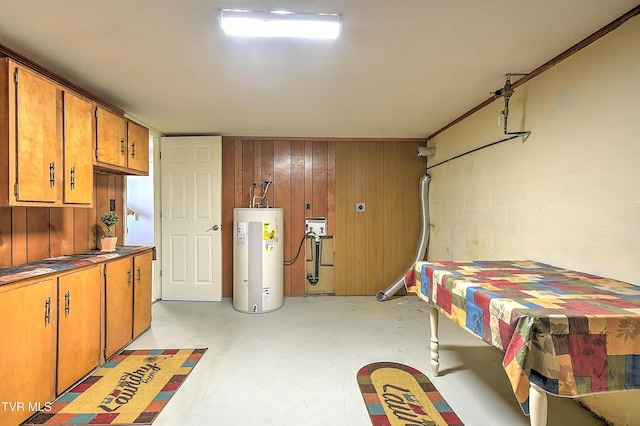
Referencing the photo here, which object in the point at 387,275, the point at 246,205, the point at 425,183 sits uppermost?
the point at 425,183

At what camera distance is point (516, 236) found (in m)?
2.44

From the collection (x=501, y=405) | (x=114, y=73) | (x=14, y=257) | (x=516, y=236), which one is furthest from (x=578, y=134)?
(x=14, y=257)

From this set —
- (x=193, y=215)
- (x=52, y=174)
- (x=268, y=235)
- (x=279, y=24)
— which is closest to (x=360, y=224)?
(x=268, y=235)

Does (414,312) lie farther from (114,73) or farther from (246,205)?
(114,73)

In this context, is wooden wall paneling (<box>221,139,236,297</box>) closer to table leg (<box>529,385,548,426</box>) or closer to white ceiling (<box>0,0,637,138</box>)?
white ceiling (<box>0,0,637,138</box>)

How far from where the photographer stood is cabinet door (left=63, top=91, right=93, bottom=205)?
2.11 meters

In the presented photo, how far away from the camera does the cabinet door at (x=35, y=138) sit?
1.76 meters

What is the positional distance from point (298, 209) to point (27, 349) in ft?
10.1

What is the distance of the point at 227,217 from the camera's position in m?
4.26

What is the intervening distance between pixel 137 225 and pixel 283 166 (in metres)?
3.52

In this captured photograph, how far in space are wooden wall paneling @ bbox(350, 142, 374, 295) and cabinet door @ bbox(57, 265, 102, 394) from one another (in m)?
3.05

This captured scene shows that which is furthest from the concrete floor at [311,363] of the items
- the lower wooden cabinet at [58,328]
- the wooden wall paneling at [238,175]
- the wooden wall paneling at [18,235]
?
the wooden wall paneling at [238,175]

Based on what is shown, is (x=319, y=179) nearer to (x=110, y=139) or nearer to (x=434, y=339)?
(x=110, y=139)

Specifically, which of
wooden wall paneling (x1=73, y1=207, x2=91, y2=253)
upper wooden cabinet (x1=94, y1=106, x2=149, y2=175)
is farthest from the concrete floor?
upper wooden cabinet (x1=94, y1=106, x2=149, y2=175)
